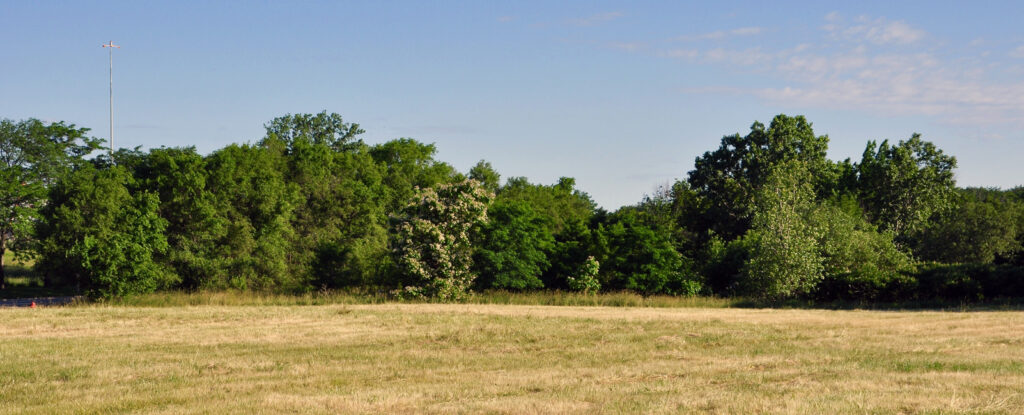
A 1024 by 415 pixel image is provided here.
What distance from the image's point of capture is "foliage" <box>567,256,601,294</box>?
151 ft

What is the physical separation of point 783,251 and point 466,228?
17.1 metres

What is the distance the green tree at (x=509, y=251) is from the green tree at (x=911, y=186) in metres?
32.9

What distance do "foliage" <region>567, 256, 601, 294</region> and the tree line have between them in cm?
9

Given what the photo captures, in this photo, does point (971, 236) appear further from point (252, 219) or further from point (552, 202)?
point (252, 219)

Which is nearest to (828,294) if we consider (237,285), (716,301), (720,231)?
(716,301)

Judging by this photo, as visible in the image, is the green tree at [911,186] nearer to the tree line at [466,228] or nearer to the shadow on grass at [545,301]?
the tree line at [466,228]

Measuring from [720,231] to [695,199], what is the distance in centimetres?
450

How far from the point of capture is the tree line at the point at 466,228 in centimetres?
4153

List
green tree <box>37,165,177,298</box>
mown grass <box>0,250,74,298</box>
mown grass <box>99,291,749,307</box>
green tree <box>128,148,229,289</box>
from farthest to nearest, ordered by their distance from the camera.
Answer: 1. mown grass <box>0,250,74,298</box>
2. green tree <box>128,148,229,289</box>
3. green tree <box>37,165,177,298</box>
4. mown grass <box>99,291,749,307</box>

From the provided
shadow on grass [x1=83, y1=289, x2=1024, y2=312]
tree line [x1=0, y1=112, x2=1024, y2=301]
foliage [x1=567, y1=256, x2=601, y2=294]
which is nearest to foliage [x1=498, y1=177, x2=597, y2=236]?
tree line [x1=0, y1=112, x2=1024, y2=301]

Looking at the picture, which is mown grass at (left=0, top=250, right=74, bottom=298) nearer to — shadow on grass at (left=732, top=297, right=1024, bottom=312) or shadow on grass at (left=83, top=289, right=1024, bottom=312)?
shadow on grass at (left=83, top=289, right=1024, bottom=312)

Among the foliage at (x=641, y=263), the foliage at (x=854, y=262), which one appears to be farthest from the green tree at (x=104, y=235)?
the foliage at (x=854, y=262)

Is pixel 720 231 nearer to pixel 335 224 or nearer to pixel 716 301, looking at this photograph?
pixel 716 301

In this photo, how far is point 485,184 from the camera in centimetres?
8388
